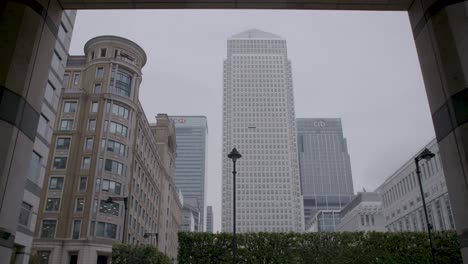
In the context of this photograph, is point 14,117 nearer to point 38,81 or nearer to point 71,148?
point 38,81

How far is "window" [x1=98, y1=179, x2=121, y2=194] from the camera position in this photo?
67438mm

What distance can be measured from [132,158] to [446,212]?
6437cm

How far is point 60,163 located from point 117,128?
11489 mm

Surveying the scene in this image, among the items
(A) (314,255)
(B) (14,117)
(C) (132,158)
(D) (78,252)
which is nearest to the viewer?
(B) (14,117)

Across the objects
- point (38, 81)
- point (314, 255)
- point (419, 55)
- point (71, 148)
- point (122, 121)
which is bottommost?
point (314, 255)

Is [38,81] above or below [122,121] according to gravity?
below

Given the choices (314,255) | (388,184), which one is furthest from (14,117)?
(388,184)

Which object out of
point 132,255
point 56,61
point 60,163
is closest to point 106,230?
point 60,163

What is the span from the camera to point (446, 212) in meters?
79.9

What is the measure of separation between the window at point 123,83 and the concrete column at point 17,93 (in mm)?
67444

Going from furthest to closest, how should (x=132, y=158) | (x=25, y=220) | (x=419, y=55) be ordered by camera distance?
(x=132, y=158), (x=25, y=220), (x=419, y=55)

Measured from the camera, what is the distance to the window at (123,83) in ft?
247

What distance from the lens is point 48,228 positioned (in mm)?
63812

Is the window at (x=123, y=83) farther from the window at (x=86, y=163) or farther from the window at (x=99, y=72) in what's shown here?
Answer: the window at (x=86, y=163)
